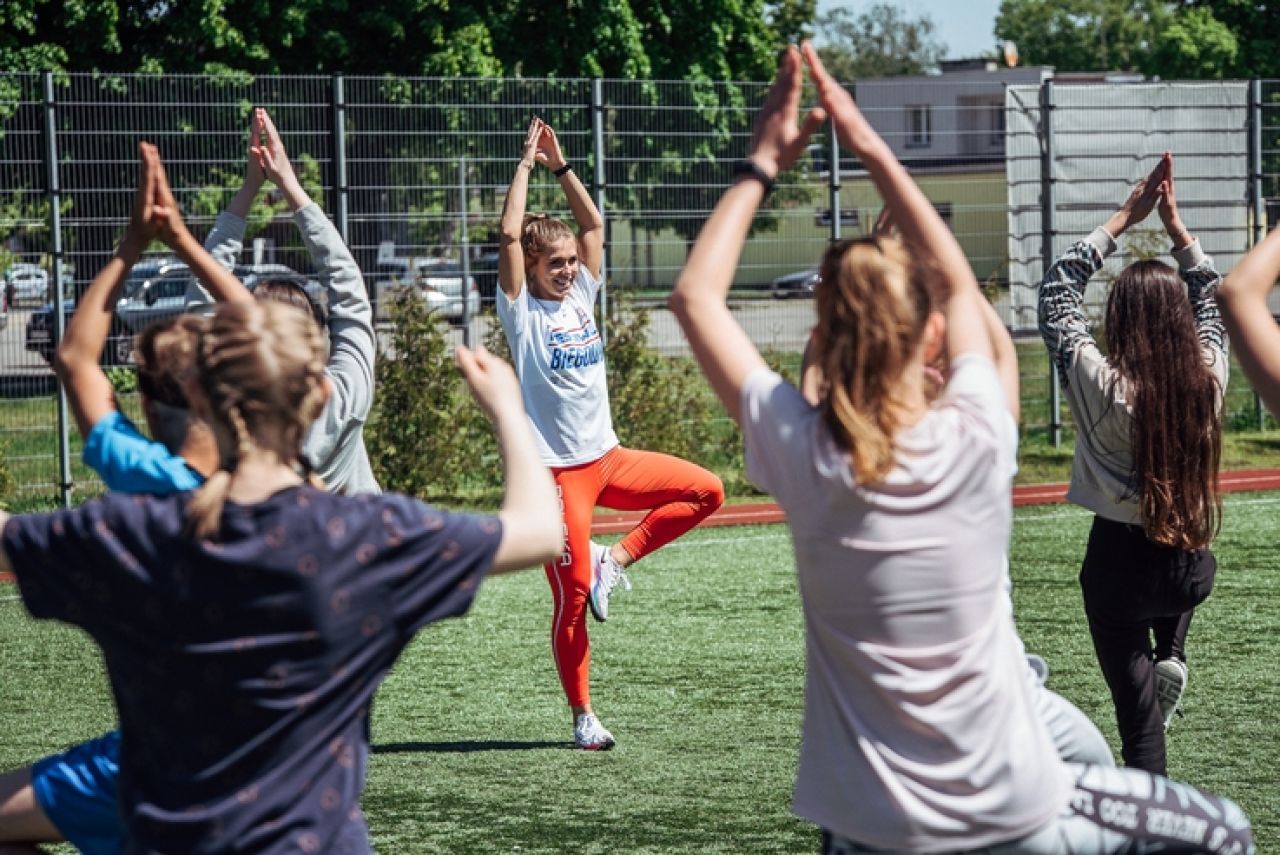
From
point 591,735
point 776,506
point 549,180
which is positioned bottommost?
point 776,506

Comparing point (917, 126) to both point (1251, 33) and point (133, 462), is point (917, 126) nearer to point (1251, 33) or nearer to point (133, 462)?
point (133, 462)

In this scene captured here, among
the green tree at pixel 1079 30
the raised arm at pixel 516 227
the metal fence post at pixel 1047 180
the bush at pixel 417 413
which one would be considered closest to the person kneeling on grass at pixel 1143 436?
the raised arm at pixel 516 227

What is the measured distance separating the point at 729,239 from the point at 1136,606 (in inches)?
107

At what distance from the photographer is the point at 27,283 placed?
1427 cm

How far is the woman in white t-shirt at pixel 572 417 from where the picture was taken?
7266 millimetres

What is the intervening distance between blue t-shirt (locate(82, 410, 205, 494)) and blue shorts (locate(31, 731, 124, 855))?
0.51 metres

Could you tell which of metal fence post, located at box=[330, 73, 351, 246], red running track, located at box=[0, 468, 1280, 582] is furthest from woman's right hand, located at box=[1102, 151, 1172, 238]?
metal fence post, located at box=[330, 73, 351, 246]

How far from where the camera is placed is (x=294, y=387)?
3.05 meters

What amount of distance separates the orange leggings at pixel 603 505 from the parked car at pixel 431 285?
6560mm

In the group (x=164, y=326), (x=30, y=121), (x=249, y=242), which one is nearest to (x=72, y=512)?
(x=164, y=326)

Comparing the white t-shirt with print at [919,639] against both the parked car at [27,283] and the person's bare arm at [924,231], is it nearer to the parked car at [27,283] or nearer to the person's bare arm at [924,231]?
the person's bare arm at [924,231]

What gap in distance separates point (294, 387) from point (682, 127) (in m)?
13.0

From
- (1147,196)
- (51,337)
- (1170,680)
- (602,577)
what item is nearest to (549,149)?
(602,577)

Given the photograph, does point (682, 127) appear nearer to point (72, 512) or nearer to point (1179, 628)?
point (1179, 628)
